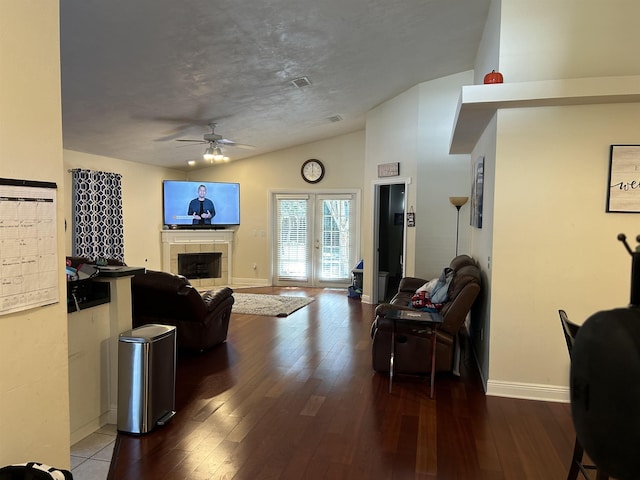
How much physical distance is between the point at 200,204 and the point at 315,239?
8.15 feet

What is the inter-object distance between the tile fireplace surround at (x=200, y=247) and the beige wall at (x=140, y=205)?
0.57 feet

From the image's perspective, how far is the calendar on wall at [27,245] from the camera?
55.6 inches

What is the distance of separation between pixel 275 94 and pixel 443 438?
4.21m

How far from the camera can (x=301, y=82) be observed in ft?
15.9

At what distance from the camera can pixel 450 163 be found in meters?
5.89

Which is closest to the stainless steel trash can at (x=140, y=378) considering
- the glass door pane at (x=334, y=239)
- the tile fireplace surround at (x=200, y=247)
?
the tile fireplace surround at (x=200, y=247)

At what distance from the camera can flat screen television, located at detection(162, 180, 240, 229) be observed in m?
8.20

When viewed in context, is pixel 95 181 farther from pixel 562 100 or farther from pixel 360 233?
pixel 562 100

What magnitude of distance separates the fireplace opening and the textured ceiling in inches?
109

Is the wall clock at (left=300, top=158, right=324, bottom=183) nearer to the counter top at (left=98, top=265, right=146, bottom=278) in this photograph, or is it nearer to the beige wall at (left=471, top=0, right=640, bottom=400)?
the beige wall at (left=471, top=0, right=640, bottom=400)

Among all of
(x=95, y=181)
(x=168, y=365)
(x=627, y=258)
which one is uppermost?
(x=95, y=181)

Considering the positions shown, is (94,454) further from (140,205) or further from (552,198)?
(140,205)

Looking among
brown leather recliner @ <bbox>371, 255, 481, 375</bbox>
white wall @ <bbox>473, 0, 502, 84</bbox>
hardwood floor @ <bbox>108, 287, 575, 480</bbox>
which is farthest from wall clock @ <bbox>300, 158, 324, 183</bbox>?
brown leather recliner @ <bbox>371, 255, 481, 375</bbox>

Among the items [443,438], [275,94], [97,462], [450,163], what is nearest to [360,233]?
[450,163]
